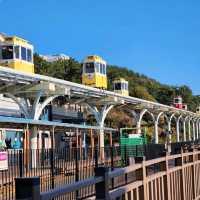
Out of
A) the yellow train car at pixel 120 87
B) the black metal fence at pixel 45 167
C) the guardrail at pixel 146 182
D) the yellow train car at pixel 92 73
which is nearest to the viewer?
the guardrail at pixel 146 182

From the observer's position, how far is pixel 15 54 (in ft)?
112

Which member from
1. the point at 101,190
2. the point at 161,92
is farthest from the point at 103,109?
the point at 161,92

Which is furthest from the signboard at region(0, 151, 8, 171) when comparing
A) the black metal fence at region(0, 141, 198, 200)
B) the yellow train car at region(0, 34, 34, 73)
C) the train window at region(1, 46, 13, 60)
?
the train window at region(1, 46, 13, 60)

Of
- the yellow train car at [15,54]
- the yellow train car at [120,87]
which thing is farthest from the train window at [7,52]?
the yellow train car at [120,87]

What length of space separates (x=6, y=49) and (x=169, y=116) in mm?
52124

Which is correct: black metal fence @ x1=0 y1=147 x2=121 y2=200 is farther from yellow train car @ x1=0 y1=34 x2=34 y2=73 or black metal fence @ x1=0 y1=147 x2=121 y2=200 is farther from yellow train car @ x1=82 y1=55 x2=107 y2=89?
yellow train car @ x1=82 y1=55 x2=107 y2=89

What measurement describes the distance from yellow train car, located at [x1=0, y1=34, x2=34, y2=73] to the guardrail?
20712mm

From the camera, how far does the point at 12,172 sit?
31.1ft

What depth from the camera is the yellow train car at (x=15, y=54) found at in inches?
1346

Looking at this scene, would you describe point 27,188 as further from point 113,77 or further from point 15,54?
point 113,77

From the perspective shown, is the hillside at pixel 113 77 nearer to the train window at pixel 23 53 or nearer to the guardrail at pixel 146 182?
the train window at pixel 23 53

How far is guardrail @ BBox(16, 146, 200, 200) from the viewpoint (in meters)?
5.49

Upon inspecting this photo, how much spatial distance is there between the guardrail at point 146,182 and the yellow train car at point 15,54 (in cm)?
2071

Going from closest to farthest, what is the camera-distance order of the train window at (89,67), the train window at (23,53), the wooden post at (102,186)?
the wooden post at (102,186) < the train window at (23,53) < the train window at (89,67)
